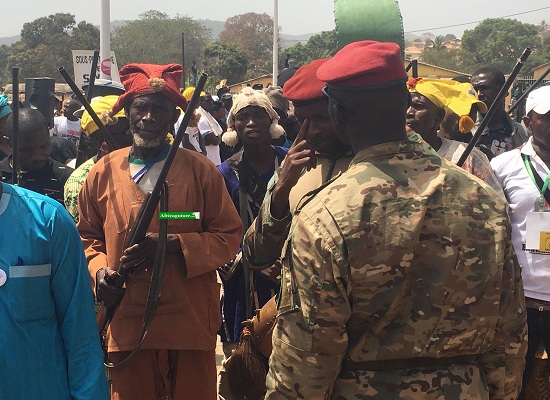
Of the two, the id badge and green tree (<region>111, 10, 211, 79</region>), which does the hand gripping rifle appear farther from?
green tree (<region>111, 10, 211, 79</region>)

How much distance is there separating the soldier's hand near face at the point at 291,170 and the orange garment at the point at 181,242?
0.55 metres

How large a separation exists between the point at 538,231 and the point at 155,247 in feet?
6.35

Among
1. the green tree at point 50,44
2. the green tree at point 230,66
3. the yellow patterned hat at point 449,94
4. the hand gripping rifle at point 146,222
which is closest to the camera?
the hand gripping rifle at point 146,222

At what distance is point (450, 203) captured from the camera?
6.95 ft

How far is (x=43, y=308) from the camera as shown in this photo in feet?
7.54

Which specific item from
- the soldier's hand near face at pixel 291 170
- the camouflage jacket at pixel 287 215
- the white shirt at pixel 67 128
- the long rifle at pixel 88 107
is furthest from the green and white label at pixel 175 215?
the white shirt at pixel 67 128

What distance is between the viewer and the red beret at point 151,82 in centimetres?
364

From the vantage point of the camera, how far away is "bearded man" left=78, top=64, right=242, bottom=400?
137 inches

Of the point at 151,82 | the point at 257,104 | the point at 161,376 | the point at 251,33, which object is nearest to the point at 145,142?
the point at 151,82

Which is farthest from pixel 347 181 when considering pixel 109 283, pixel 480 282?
pixel 109 283

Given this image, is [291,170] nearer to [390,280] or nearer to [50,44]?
[390,280]

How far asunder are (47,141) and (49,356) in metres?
2.68

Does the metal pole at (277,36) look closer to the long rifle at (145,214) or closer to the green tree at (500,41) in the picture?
the long rifle at (145,214)

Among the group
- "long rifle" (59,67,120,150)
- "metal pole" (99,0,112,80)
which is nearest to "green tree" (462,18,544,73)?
"metal pole" (99,0,112,80)
